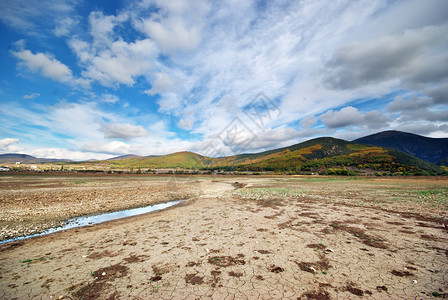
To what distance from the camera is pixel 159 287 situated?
5.57 metres

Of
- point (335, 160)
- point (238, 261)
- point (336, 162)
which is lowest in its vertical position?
point (238, 261)

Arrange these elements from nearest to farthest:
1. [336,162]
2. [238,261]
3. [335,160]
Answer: [238,261], [336,162], [335,160]

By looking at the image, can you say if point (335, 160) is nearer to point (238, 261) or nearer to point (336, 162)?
point (336, 162)

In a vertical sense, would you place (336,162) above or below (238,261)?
above

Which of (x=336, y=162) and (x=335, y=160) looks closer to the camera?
(x=336, y=162)

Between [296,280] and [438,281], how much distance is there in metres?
4.38

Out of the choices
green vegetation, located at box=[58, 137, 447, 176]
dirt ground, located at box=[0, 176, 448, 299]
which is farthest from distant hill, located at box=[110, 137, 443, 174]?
dirt ground, located at box=[0, 176, 448, 299]

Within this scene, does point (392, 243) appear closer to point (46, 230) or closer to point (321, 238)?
point (321, 238)

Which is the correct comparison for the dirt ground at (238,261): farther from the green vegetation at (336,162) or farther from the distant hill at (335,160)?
the distant hill at (335,160)

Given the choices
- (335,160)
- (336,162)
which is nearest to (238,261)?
(336,162)

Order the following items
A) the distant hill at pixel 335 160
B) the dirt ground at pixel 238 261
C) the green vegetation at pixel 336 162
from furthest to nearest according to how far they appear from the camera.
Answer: the distant hill at pixel 335 160 → the green vegetation at pixel 336 162 → the dirt ground at pixel 238 261

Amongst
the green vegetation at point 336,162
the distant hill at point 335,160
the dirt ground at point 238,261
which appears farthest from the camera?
the distant hill at point 335,160

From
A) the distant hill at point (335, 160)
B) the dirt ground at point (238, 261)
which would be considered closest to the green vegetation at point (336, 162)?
the distant hill at point (335, 160)

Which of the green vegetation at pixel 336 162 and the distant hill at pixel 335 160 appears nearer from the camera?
the green vegetation at pixel 336 162
